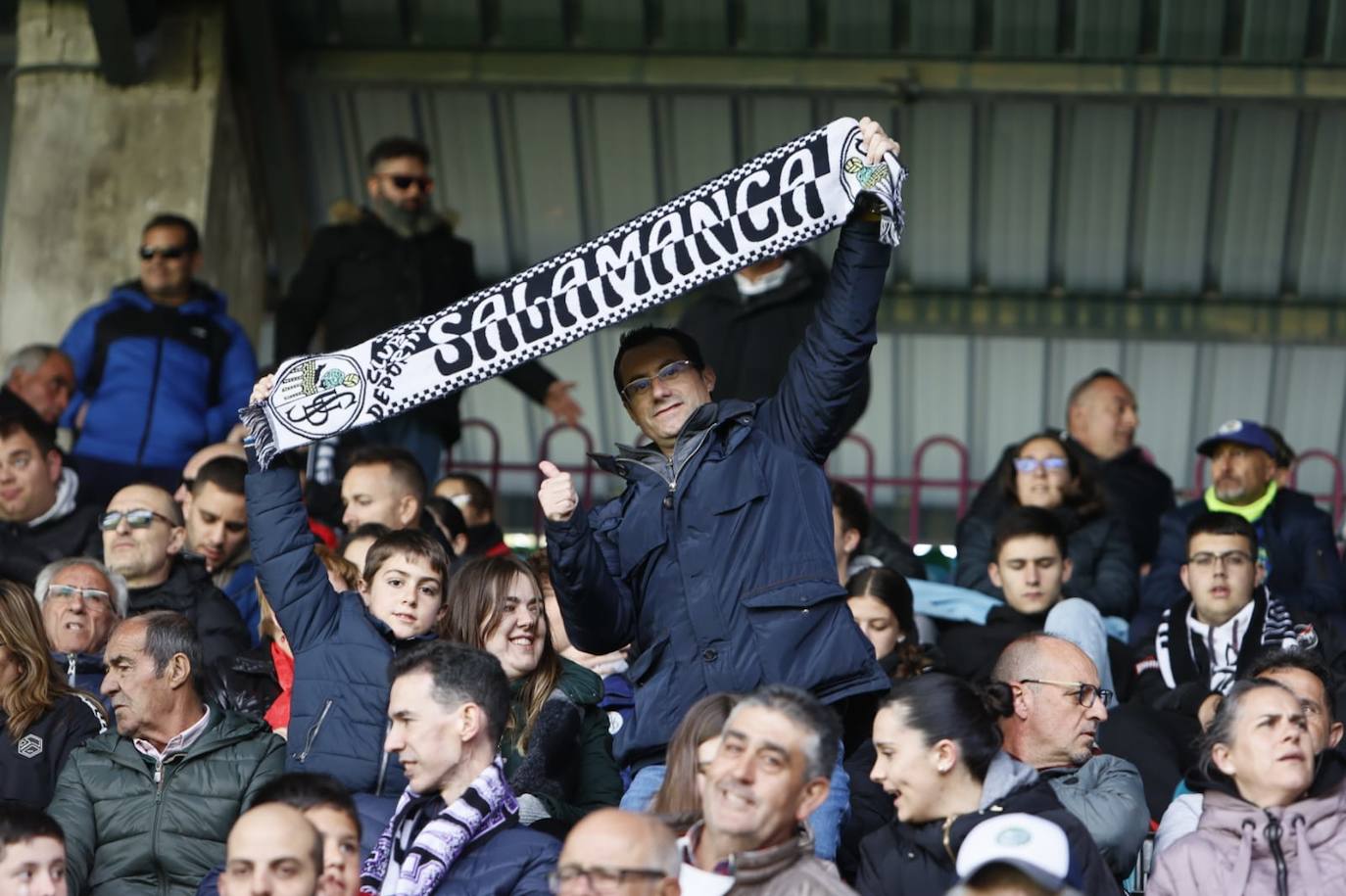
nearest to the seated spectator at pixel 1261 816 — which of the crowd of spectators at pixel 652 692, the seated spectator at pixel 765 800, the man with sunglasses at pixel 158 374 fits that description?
the crowd of spectators at pixel 652 692

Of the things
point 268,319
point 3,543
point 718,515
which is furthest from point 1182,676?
point 268,319

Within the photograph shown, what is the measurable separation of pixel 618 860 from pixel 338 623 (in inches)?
82.0

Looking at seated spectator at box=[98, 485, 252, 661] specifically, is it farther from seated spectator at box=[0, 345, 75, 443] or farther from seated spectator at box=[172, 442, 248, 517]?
seated spectator at box=[0, 345, 75, 443]

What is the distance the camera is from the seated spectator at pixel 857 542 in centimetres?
834

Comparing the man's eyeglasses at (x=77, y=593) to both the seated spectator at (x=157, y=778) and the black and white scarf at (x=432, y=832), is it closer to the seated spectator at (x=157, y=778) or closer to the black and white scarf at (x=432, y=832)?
the seated spectator at (x=157, y=778)

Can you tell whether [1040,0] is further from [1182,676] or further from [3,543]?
[3,543]

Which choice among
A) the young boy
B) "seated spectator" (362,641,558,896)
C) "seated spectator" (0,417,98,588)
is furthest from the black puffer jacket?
"seated spectator" (362,641,558,896)

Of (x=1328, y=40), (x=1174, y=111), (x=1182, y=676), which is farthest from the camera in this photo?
(x=1174, y=111)

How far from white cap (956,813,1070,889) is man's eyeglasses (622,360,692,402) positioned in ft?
4.89

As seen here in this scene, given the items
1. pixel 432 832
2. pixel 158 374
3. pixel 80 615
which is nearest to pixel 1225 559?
pixel 432 832

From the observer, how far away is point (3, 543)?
859cm

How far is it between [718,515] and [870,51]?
24.2ft

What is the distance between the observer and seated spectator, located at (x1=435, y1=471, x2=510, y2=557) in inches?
359

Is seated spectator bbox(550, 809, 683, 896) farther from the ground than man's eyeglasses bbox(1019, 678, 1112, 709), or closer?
closer
